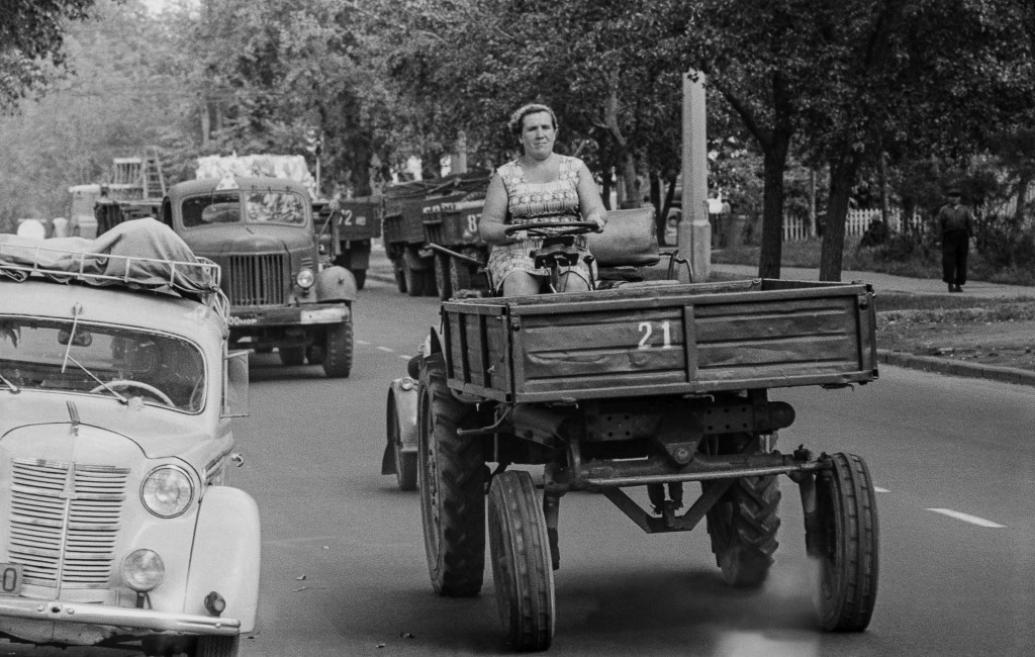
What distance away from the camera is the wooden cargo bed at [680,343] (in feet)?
24.2

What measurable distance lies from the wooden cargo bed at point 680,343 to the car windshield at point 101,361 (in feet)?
4.09

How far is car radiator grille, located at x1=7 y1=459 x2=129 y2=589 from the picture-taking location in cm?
673

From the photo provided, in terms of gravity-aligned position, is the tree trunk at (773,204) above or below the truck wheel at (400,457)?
above

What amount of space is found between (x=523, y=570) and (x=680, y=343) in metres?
1.06

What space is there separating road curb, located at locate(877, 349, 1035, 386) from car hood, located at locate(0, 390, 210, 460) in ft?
41.4

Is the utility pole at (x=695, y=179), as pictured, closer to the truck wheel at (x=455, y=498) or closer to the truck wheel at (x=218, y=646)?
the truck wheel at (x=455, y=498)

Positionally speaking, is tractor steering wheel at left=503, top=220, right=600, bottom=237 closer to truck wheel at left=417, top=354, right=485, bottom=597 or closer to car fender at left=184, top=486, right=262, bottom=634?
truck wheel at left=417, top=354, right=485, bottom=597

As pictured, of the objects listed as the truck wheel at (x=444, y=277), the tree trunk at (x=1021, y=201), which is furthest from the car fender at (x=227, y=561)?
the tree trunk at (x=1021, y=201)

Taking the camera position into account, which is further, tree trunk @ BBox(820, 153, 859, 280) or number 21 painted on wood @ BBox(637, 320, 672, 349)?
tree trunk @ BBox(820, 153, 859, 280)

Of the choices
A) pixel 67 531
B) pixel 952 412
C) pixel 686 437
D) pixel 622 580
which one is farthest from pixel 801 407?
pixel 67 531

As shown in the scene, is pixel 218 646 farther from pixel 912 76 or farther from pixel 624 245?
pixel 912 76

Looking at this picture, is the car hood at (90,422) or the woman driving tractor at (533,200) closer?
the car hood at (90,422)

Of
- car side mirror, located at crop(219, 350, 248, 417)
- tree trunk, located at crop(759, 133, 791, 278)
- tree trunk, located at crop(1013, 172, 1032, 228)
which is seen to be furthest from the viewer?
tree trunk, located at crop(1013, 172, 1032, 228)

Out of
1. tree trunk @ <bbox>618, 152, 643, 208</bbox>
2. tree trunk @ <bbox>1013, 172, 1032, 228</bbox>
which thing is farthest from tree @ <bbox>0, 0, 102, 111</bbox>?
tree trunk @ <bbox>1013, 172, 1032, 228</bbox>
